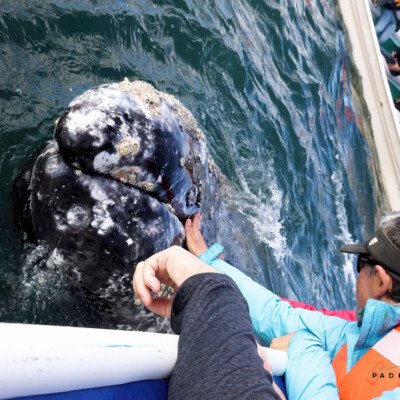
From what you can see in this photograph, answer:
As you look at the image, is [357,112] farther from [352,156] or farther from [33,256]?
[33,256]

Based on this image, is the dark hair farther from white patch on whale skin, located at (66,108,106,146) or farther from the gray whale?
white patch on whale skin, located at (66,108,106,146)

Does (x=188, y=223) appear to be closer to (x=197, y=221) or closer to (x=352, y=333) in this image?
(x=197, y=221)

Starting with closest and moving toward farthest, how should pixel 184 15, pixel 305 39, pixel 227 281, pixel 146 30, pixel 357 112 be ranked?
pixel 227 281, pixel 146 30, pixel 184 15, pixel 305 39, pixel 357 112

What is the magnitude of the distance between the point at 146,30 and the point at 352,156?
7.36 metres

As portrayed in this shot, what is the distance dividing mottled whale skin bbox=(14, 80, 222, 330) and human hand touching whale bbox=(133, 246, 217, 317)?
4.56 ft

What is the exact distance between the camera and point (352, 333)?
373cm

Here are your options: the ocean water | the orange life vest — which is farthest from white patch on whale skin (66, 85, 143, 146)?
the orange life vest

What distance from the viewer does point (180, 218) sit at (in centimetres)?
459

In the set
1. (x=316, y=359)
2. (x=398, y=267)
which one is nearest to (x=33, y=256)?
(x=316, y=359)

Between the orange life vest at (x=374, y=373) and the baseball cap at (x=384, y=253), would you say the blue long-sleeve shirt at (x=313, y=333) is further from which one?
the baseball cap at (x=384, y=253)

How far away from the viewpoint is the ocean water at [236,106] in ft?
16.3

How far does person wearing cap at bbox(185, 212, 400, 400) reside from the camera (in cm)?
323

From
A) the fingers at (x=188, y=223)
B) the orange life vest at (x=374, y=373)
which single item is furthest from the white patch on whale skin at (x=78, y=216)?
the orange life vest at (x=374, y=373)

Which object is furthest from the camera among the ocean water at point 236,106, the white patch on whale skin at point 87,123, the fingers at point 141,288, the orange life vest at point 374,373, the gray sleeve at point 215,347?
the ocean water at point 236,106
